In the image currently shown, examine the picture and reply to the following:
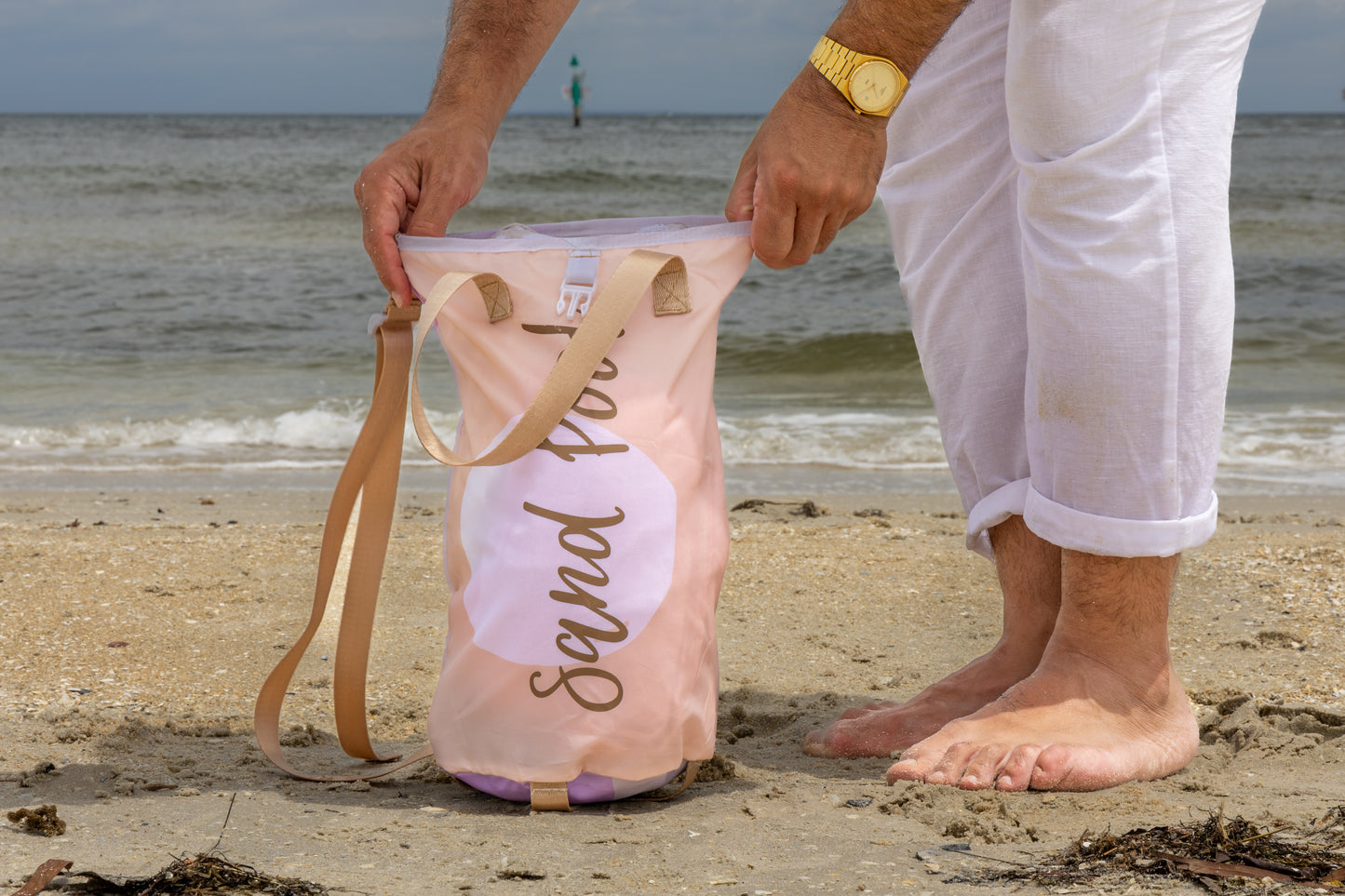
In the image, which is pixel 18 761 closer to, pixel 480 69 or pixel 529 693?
pixel 529 693

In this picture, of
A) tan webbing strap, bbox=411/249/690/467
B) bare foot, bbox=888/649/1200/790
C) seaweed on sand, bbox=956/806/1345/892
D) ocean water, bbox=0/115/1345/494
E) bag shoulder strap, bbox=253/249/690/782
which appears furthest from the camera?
ocean water, bbox=0/115/1345/494

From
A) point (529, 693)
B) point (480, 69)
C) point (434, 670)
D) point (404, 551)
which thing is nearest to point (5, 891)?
point (529, 693)

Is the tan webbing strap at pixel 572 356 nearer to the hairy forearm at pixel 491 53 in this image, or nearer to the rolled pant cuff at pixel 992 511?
the hairy forearm at pixel 491 53

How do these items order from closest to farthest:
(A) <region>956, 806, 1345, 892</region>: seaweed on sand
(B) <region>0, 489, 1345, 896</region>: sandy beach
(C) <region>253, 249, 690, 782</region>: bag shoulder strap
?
(A) <region>956, 806, 1345, 892</region>: seaweed on sand, (B) <region>0, 489, 1345, 896</region>: sandy beach, (C) <region>253, 249, 690, 782</region>: bag shoulder strap

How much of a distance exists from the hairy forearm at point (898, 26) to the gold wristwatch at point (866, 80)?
0.04ft

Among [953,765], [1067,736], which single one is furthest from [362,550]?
[1067,736]

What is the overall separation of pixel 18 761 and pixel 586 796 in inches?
31.1

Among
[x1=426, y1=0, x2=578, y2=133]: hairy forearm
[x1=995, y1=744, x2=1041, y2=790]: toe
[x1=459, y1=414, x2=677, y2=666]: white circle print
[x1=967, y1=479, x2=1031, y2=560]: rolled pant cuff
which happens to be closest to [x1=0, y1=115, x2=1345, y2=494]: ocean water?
[x1=967, y1=479, x2=1031, y2=560]: rolled pant cuff

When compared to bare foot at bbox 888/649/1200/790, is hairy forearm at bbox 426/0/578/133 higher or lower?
higher

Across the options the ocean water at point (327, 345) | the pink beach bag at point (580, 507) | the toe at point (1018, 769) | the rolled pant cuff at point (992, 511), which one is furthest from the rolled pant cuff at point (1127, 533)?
the ocean water at point (327, 345)

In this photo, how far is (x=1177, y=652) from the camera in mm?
2080

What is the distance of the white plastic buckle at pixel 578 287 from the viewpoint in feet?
4.42

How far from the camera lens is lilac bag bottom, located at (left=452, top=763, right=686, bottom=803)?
137 centimetres

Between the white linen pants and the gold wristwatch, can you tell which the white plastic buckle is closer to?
the gold wristwatch
